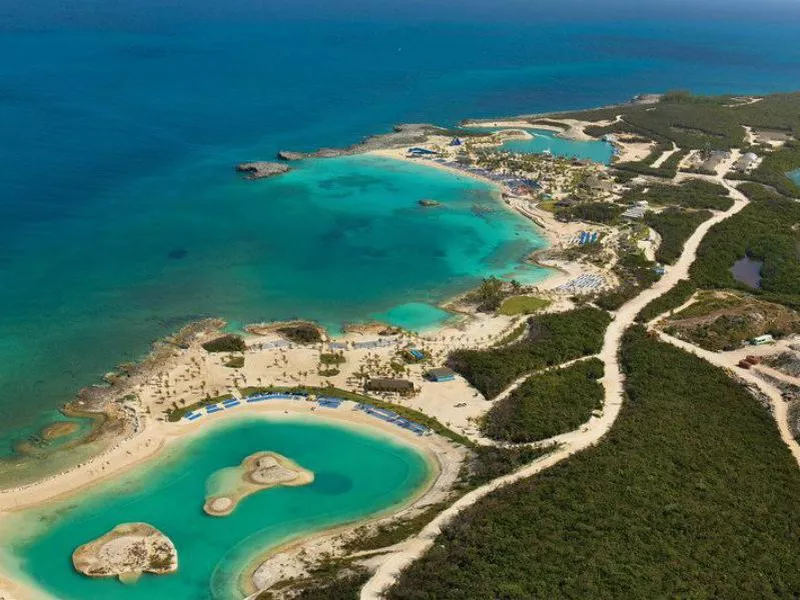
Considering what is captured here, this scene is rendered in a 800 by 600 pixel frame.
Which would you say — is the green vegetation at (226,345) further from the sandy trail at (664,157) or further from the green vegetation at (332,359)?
the sandy trail at (664,157)

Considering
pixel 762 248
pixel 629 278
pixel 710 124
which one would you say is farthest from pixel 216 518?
pixel 710 124

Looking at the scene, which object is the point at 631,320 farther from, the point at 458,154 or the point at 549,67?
the point at 549,67

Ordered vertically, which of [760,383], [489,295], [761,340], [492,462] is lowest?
[492,462]

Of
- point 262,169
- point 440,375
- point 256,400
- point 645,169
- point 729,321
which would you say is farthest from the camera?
point 645,169

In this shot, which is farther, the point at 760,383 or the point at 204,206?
the point at 204,206

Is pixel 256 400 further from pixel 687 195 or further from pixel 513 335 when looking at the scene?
pixel 687 195

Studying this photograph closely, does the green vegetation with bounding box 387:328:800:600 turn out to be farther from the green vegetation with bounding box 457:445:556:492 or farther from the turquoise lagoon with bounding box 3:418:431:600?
the turquoise lagoon with bounding box 3:418:431:600

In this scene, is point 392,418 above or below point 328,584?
below

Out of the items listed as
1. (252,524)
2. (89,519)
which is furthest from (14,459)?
(252,524)
